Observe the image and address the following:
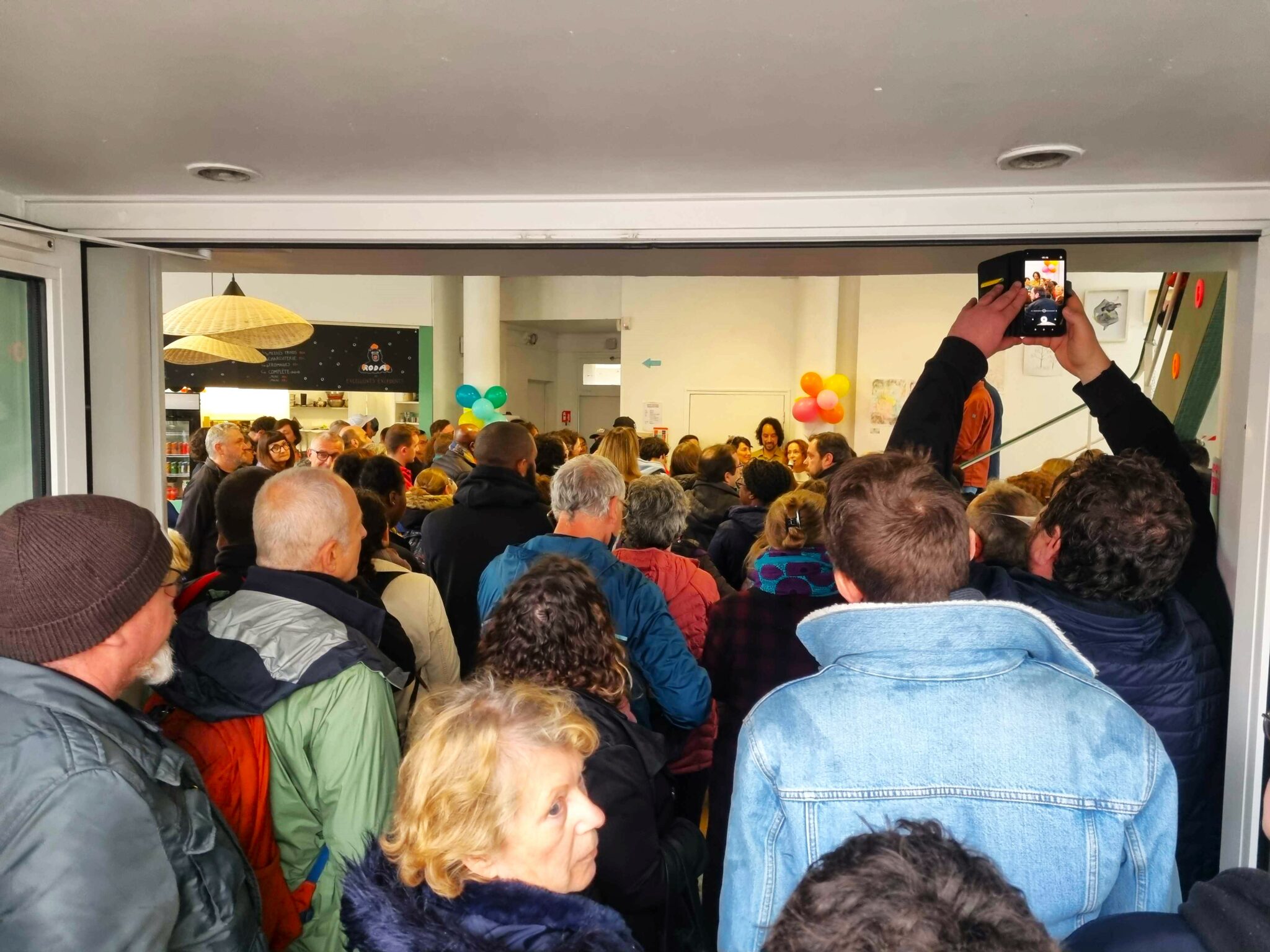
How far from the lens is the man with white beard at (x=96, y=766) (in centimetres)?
104

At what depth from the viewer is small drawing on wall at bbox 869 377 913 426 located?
8.99m

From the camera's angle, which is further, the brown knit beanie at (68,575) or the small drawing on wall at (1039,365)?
the small drawing on wall at (1039,365)

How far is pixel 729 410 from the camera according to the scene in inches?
433

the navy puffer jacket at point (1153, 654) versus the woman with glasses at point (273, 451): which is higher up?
the woman with glasses at point (273, 451)

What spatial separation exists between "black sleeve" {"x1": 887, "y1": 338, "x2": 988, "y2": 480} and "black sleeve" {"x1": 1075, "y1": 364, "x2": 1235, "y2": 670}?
0.37 meters

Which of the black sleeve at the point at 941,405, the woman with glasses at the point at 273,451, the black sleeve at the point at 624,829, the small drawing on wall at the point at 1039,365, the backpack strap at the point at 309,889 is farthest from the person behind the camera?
the small drawing on wall at the point at 1039,365

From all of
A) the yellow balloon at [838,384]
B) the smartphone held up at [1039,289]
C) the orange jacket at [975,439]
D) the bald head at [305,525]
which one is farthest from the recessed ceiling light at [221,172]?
the yellow balloon at [838,384]

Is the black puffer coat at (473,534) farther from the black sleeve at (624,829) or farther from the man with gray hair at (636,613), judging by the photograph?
the black sleeve at (624,829)

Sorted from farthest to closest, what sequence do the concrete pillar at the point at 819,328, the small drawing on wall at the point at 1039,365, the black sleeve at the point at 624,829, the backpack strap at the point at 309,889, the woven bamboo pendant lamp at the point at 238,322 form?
1. the concrete pillar at the point at 819,328
2. the small drawing on wall at the point at 1039,365
3. the woven bamboo pendant lamp at the point at 238,322
4. the backpack strap at the point at 309,889
5. the black sleeve at the point at 624,829

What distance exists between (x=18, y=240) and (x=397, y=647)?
1318 mm

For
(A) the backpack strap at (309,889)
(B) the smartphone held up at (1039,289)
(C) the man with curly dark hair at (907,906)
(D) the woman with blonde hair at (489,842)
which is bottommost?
(A) the backpack strap at (309,889)

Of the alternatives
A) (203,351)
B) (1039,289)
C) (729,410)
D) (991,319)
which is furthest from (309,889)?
(729,410)

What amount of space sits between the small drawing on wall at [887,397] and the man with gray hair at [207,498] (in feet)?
21.0

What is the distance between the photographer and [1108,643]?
5.21 ft
